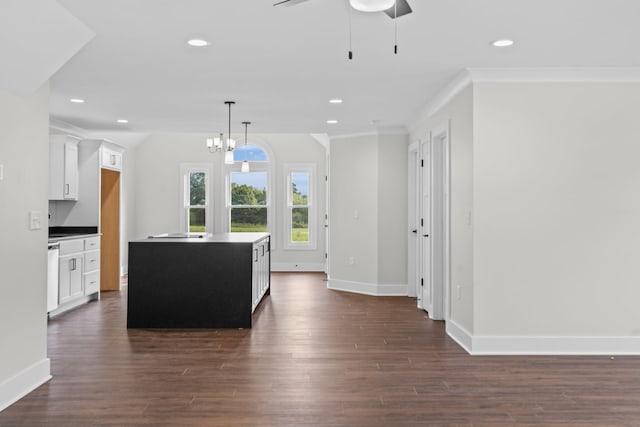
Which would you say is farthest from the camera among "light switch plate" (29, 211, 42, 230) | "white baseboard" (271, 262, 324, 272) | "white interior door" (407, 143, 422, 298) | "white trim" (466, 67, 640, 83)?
"white baseboard" (271, 262, 324, 272)

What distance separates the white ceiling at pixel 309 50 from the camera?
119 inches

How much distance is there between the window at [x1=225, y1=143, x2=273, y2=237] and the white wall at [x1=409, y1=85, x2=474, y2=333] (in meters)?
5.62

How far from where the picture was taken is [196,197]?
10219 mm

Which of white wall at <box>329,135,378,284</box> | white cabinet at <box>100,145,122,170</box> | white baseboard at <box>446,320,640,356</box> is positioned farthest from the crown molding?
white cabinet at <box>100,145,122,170</box>

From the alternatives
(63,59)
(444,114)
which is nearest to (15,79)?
(63,59)

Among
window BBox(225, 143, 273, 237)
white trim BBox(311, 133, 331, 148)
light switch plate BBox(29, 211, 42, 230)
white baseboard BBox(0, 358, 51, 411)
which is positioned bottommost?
white baseboard BBox(0, 358, 51, 411)

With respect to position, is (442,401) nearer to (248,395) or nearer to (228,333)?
(248,395)

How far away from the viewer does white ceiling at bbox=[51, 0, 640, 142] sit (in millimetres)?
3033

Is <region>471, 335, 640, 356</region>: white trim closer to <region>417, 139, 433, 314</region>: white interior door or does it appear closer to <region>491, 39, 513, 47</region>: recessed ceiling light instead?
<region>417, 139, 433, 314</region>: white interior door

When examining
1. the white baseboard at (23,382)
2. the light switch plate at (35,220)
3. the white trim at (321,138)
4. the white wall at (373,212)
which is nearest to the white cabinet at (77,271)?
the white baseboard at (23,382)

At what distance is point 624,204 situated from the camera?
4281mm

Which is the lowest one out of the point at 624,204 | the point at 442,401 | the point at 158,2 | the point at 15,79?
the point at 442,401

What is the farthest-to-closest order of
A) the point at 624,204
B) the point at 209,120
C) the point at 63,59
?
the point at 209,120 < the point at 624,204 < the point at 63,59

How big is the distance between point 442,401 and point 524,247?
A: 1715 millimetres
